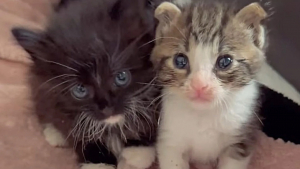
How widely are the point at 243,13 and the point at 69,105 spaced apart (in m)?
0.60

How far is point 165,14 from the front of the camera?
5.60 ft

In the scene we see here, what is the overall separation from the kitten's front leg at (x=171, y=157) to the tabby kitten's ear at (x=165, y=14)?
0.37 metres

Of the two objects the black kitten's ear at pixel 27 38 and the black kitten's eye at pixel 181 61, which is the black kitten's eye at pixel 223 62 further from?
the black kitten's ear at pixel 27 38

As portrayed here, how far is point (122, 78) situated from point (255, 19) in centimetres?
43

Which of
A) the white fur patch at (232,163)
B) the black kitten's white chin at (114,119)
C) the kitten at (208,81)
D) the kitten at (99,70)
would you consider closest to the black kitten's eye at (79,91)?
the kitten at (99,70)

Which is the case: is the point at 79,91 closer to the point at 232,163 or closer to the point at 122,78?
the point at 122,78

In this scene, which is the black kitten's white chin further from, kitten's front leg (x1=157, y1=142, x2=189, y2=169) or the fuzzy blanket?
the fuzzy blanket

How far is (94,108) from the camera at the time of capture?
170cm

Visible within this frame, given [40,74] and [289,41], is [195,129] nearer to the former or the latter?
[40,74]

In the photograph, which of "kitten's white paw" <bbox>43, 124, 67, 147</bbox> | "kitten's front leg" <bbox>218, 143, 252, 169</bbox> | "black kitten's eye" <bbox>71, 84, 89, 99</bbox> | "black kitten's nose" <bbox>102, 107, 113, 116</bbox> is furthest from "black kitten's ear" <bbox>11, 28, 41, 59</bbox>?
"kitten's front leg" <bbox>218, 143, 252, 169</bbox>

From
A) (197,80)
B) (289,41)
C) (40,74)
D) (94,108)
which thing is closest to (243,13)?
(197,80)

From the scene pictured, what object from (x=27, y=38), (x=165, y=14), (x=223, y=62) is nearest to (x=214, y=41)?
(x=223, y=62)

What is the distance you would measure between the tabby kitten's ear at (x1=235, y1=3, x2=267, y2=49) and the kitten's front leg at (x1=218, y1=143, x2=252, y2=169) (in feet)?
1.11

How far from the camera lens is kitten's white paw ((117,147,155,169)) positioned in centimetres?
187
